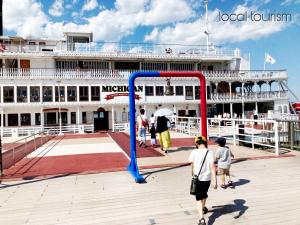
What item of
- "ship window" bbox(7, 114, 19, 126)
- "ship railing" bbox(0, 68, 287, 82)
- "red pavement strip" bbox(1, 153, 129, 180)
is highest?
"ship railing" bbox(0, 68, 287, 82)

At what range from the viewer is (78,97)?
32.8 m

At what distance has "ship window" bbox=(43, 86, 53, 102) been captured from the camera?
3212cm

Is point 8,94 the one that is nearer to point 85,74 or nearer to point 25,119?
point 25,119

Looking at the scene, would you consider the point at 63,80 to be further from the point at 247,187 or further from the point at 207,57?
the point at 247,187

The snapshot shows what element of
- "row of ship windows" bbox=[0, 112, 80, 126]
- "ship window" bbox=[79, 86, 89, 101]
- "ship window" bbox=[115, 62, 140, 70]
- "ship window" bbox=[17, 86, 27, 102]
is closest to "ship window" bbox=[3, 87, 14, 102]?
"ship window" bbox=[17, 86, 27, 102]

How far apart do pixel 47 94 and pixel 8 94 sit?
365 centimetres

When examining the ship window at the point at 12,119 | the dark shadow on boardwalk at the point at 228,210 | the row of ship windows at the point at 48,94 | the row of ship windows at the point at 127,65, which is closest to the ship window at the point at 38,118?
the row of ship windows at the point at 48,94

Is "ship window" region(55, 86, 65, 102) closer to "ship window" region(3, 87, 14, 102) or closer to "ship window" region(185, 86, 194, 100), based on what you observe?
"ship window" region(3, 87, 14, 102)

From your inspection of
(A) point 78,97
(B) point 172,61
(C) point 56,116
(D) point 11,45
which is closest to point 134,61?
(B) point 172,61

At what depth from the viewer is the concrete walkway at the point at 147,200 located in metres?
5.75

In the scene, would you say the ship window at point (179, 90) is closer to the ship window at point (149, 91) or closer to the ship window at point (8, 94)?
the ship window at point (149, 91)

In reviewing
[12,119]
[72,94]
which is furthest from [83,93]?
[12,119]

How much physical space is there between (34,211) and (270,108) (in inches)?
1545

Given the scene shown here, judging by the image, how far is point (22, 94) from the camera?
3162 centimetres
